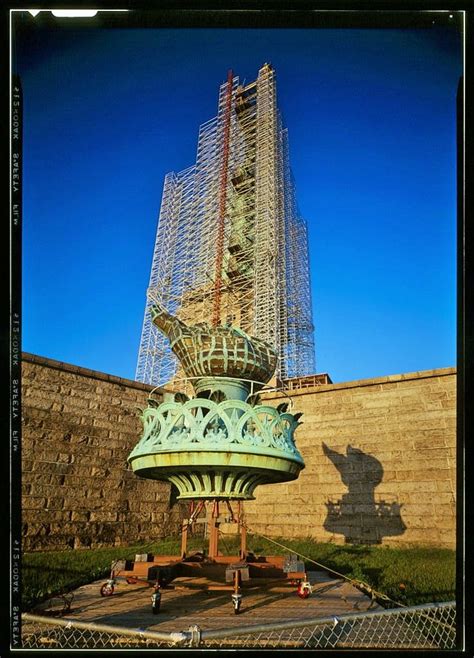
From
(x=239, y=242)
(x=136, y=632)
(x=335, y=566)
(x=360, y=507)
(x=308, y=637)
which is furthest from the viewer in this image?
(x=239, y=242)

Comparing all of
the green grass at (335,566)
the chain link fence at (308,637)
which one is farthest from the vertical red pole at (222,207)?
the chain link fence at (308,637)

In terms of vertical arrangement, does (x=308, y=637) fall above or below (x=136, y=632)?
below

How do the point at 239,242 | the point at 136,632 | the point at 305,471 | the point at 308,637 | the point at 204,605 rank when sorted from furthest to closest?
the point at 239,242
the point at 305,471
the point at 204,605
the point at 308,637
the point at 136,632

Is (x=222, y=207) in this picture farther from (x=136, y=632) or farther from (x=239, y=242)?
(x=136, y=632)

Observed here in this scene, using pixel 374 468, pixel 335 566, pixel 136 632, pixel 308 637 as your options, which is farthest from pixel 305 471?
pixel 136 632

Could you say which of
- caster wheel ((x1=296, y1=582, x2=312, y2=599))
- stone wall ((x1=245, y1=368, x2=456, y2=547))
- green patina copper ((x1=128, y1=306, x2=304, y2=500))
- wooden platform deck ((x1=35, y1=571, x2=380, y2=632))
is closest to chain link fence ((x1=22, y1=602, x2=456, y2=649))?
wooden platform deck ((x1=35, y1=571, x2=380, y2=632))

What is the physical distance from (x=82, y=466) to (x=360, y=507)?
6.42 m

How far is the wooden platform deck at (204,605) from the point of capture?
221 inches

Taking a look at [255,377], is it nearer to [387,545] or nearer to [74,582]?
[74,582]

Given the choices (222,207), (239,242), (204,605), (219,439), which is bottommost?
(204,605)

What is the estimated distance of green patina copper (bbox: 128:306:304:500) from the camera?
18.4 feet

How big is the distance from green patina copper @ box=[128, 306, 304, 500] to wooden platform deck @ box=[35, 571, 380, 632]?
132cm

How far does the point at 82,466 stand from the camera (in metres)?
11.4

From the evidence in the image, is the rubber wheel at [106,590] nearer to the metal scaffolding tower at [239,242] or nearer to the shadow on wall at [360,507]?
the shadow on wall at [360,507]
